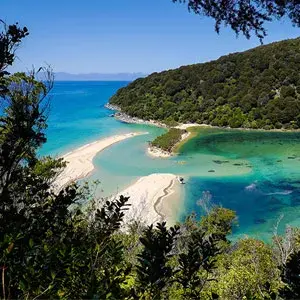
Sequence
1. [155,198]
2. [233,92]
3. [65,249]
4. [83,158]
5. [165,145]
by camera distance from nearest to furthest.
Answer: [65,249] → [155,198] → [83,158] → [165,145] → [233,92]

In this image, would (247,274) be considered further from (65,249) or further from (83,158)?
(83,158)

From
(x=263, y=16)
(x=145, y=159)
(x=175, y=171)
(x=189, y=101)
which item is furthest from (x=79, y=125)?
(x=263, y=16)

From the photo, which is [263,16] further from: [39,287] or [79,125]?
[79,125]

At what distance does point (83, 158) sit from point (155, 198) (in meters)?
17.2

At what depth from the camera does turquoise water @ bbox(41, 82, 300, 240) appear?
26.0 m

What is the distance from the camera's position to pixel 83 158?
4316cm

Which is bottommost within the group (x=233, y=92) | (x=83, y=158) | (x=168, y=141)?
(x=168, y=141)

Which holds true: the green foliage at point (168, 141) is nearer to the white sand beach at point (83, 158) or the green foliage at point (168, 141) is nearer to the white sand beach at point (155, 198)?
the white sand beach at point (83, 158)

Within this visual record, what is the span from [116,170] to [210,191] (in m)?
11.6

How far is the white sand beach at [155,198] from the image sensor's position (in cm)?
2441

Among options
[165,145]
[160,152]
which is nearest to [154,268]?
[160,152]

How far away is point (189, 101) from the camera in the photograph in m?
77.4

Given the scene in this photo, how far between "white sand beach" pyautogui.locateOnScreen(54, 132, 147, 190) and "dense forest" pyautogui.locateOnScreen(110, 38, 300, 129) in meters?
17.1

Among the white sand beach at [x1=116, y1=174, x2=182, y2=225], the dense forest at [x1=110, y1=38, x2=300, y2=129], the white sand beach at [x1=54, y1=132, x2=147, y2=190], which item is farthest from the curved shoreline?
the dense forest at [x1=110, y1=38, x2=300, y2=129]
